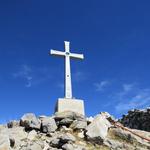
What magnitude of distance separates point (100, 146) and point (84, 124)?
2.66 metres

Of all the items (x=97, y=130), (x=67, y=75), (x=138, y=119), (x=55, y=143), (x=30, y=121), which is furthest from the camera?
(x=138, y=119)

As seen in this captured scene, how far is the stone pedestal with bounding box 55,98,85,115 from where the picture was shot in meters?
22.9

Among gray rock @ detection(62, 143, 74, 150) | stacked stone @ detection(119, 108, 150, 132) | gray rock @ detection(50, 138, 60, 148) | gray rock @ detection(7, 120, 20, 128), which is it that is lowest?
gray rock @ detection(62, 143, 74, 150)

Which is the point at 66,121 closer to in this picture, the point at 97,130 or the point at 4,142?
the point at 97,130

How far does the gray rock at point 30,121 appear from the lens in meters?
19.6

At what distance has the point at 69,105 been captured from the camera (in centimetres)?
2317

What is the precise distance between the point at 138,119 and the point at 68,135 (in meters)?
18.0

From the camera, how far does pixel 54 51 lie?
85.9 ft

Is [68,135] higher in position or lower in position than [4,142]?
higher

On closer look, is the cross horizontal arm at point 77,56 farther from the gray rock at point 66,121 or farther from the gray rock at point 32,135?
the gray rock at point 32,135

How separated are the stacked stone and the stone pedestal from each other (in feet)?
39.0

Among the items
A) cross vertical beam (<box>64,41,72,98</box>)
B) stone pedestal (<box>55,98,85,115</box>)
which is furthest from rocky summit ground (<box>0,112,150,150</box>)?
cross vertical beam (<box>64,41,72,98</box>)

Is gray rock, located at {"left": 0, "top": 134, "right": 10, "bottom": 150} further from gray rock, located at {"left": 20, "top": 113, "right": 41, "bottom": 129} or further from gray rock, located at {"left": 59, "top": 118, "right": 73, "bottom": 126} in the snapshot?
gray rock, located at {"left": 59, "top": 118, "right": 73, "bottom": 126}

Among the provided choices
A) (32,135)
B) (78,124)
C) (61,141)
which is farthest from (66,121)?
(61,141)
